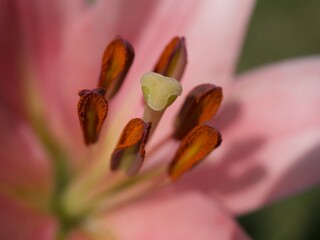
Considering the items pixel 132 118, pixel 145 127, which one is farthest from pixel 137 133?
pixel 132 118

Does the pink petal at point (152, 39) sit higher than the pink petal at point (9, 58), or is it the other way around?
the pink petal at point (9, 58)

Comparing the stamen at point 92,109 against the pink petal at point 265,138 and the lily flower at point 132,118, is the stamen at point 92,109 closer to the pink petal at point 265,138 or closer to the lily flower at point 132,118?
the lily flower at point 132,118

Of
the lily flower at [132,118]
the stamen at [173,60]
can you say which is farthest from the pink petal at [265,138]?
the stamen at [173,60]

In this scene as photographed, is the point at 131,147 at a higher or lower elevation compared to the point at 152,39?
lower

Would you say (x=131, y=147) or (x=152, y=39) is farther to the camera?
(x=152, y=39)

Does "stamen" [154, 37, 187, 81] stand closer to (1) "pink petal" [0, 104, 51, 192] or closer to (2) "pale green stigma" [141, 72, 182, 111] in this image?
(2) "pale green stigma" [141, 72, 182, 111]

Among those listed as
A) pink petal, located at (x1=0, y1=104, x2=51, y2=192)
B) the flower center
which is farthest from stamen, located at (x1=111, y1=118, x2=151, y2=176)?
pink petal, located at (x1=0, y1=104, x2=51, y2=192)

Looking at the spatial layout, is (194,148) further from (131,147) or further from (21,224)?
(21,224)
